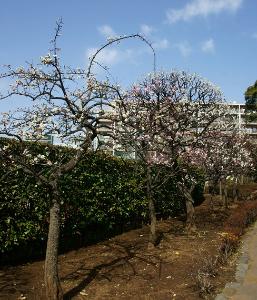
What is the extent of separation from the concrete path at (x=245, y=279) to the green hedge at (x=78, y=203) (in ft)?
11.3

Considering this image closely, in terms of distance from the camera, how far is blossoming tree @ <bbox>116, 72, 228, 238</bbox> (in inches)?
444

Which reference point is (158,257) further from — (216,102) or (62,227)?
(216,102)

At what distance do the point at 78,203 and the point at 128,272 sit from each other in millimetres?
3028

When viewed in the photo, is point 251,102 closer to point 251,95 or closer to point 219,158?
point 251,95

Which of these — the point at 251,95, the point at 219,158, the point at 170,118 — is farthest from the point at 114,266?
the point at 251,95

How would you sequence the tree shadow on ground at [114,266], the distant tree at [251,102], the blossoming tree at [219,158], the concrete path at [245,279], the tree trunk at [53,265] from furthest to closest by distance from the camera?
the distant tree at [251,102] < the blossoming tree at [219,158] < the tree shadow on ground at [114,266] < the concrete path at [245,279] < the tree trunk at [53,265]

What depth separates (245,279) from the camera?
8.67 meters

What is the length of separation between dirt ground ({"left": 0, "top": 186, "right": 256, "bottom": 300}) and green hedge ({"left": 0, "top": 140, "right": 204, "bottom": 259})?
0.53m

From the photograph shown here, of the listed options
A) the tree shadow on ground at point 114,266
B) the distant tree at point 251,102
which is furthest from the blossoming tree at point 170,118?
the distant tree at point 251,102

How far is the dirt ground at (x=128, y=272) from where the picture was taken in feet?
25.1

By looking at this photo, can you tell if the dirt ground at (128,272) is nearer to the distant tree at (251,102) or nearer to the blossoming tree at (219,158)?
the blossoming tree at (219,158)

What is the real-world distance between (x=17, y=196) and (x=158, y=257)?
3591 millimetres

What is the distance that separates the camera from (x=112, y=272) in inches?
349

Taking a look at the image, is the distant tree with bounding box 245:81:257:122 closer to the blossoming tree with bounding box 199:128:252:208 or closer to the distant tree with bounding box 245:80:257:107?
the distant tree with bounding box 245:80:257:107
